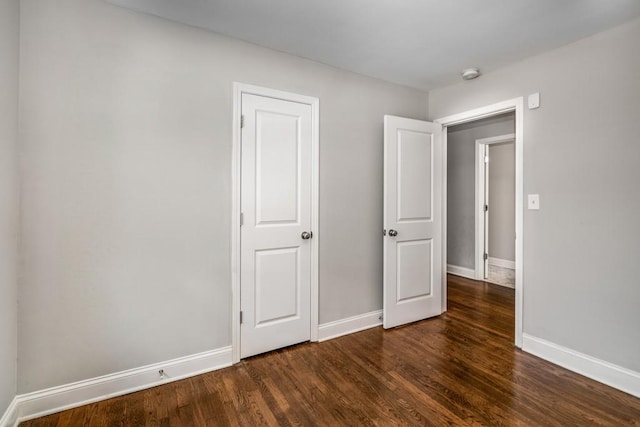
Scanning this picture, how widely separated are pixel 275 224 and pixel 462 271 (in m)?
3.73

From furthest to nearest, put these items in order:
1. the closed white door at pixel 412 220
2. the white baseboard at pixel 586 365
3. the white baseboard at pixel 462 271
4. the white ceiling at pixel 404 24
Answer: the white baseboard at pixel 462 271 < the closed white door at pixel 412 220 < the white baseboard at pixel 586 365 < the white ceiling at pixel 404 24

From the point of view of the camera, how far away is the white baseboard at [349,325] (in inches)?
109

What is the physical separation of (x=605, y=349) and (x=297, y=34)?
3148 mm

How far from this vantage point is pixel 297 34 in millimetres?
2266

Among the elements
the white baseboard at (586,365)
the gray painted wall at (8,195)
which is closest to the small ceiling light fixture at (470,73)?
the white baseboard at (586,365)

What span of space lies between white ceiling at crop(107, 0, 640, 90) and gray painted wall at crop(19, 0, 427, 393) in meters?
0.19

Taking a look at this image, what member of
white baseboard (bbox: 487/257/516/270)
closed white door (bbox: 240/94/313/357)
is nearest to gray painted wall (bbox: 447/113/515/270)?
white baseboard (bbox: 487/257/516/270)

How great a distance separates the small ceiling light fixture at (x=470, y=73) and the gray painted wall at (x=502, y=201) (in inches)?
113

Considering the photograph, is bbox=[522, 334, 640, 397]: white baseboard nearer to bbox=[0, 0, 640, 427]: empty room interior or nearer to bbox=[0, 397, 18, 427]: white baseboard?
bbox=[0, 0, 640, 427]: empty room interior

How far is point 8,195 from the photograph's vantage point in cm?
161

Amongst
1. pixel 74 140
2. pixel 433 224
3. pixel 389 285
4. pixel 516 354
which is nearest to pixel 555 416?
pixel 516 354

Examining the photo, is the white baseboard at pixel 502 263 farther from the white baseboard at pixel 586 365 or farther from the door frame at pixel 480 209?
the white baseboard at pixel 586 365

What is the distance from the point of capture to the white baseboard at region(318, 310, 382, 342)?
109 inches

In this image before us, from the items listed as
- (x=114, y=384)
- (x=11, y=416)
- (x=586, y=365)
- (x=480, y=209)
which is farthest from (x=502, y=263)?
(x=11, y=416)
